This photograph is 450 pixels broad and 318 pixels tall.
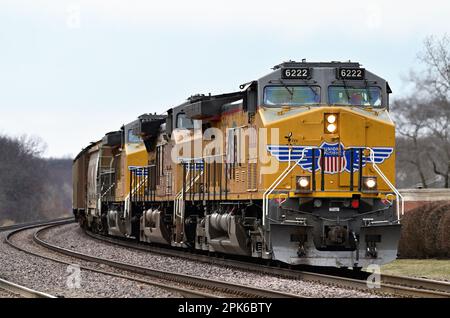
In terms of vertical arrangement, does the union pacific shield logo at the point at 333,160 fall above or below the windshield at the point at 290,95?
below

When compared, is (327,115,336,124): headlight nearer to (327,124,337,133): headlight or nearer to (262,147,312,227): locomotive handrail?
(327,124,337,133): headlight

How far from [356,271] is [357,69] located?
13.1 ft

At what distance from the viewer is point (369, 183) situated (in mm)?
17125

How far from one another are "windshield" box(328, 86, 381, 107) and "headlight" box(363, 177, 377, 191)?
5.05 ft

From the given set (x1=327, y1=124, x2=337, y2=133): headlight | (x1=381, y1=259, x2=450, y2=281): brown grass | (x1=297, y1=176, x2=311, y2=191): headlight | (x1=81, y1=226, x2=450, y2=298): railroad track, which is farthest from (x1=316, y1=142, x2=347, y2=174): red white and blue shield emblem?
(x1=381, y1=259, x2=450, y2=281): brown grass

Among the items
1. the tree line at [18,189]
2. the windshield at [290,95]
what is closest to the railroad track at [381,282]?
the windshield at [290,95]

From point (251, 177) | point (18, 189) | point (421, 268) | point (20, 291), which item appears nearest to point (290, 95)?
point (251, 177)

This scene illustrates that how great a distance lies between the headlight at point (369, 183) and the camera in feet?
Answer: 56.1

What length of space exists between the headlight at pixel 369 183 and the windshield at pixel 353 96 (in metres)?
1.54

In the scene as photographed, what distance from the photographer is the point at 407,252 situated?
82.3ft

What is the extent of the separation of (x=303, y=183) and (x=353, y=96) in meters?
2.16

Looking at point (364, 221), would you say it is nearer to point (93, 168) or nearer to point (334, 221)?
point (334, 221)

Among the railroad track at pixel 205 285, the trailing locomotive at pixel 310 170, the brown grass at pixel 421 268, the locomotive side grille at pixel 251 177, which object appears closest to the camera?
the railroad track at pixel 205 285

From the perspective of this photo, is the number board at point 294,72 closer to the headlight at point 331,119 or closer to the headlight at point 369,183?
the headlight at point 331,119
